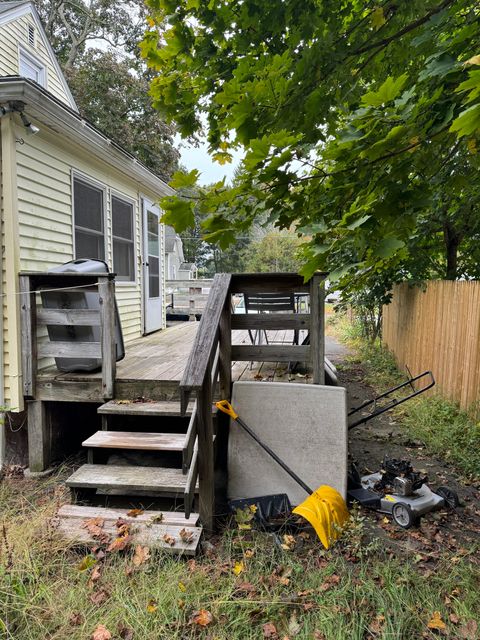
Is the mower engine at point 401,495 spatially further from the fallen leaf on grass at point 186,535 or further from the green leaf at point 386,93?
the green leaf at point 386,93

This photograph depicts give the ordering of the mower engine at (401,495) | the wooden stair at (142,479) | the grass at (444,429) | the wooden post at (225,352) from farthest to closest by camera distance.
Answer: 1. the grass at (444,429)
2. the wooden post at (225,352)
3. the mower engine at (401,495)
4. the wooden stair at (142,479)

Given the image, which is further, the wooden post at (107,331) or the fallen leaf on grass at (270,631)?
the wooden post at (107,331)

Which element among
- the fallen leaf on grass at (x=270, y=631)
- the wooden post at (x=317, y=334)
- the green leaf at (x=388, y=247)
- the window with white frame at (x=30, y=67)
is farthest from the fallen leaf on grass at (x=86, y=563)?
the window with white frame at (x=30, y=67)

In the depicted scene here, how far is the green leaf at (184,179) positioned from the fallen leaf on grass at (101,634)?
2.05 meters

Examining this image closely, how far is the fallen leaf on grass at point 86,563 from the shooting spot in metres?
2.43

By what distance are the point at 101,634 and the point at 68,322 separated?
8.28 feet

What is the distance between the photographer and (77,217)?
17.1ft

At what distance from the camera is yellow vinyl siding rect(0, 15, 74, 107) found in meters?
7.79

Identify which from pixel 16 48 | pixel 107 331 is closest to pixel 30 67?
pixel 16 48

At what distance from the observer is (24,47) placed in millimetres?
8398

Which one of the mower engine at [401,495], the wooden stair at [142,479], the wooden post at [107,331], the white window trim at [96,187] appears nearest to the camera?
the wooden stair at [142,479]

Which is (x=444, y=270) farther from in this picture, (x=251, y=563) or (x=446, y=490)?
(x=251, y=563)

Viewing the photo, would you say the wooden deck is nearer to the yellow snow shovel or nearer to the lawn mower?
the yellow snow shovel

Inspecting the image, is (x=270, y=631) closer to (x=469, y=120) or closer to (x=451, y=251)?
(x=469, y=120)
